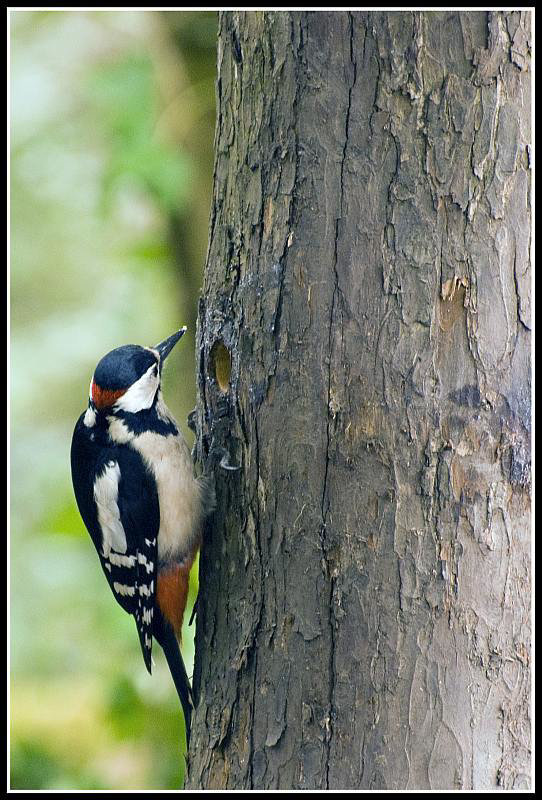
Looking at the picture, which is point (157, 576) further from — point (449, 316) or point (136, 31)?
point (136, 31)

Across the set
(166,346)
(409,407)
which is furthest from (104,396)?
(409,407)

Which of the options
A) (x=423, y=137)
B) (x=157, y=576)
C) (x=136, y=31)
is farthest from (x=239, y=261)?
(x=136, y=31)

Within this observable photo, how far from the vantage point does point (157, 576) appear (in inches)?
118

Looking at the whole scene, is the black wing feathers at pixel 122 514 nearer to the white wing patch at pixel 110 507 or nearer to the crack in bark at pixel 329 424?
the white wing patch at pixel 110 507

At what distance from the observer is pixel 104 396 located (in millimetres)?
2855

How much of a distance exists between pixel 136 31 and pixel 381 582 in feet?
12.1

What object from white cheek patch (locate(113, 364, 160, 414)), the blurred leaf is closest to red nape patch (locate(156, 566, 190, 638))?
white cheek patch (locate(113, 364, 160, 414))

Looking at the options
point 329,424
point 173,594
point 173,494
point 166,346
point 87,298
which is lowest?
point 173,594

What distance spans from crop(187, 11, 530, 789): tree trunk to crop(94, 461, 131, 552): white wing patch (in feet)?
3.07

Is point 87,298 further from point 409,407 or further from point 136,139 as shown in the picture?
point 409,407

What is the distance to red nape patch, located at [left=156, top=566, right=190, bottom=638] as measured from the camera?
2998mm

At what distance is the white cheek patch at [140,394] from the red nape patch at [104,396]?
16 millimetres

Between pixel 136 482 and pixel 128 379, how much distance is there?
1.16 feet

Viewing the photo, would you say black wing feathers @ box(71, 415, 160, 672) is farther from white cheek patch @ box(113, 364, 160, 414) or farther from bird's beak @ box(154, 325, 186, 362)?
bird's beak @ box(154, 325, 186, 362)
